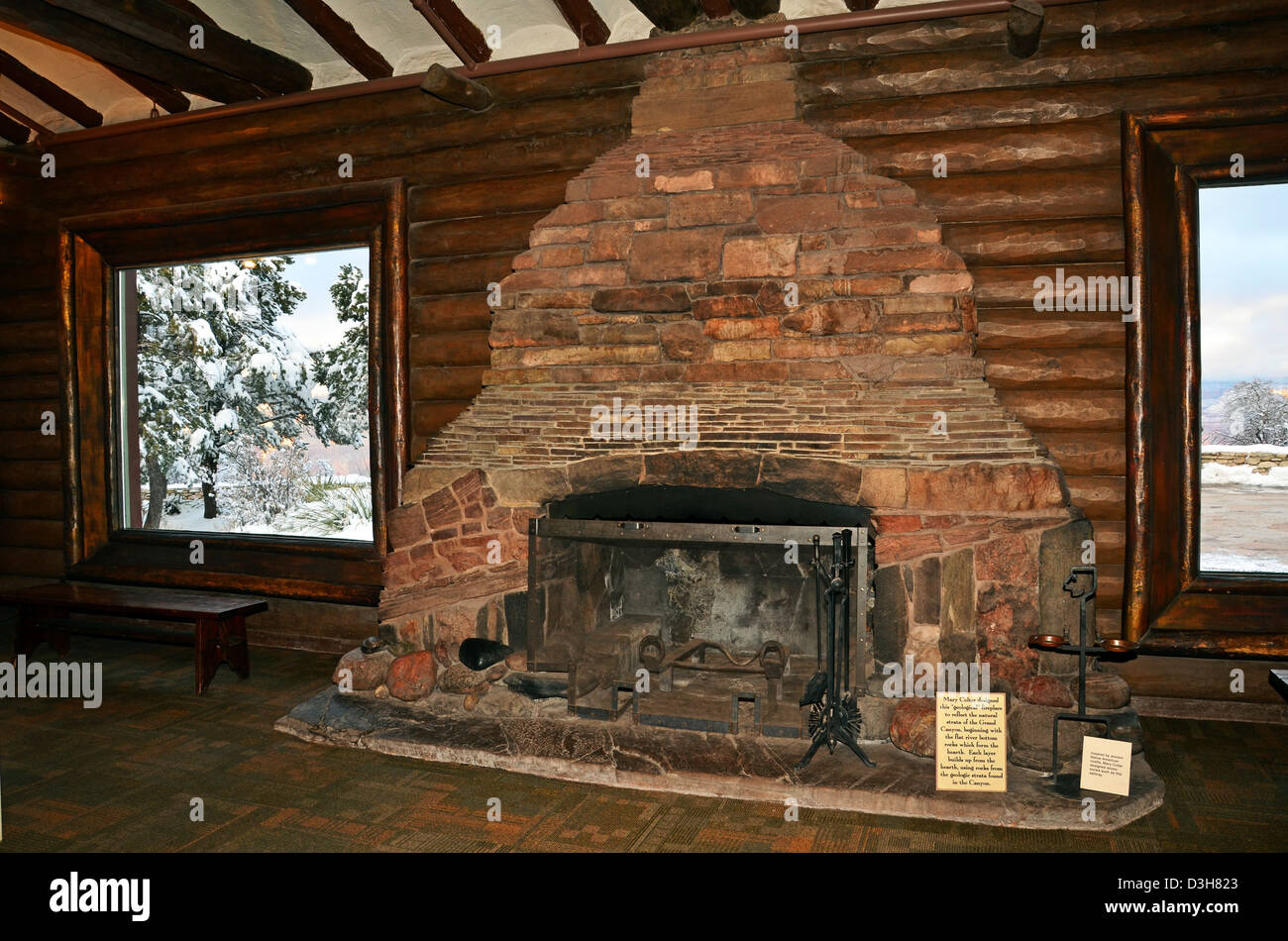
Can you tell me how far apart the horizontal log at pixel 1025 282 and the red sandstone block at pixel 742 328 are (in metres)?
1.23

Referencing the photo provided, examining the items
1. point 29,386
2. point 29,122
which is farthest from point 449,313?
point 29,122

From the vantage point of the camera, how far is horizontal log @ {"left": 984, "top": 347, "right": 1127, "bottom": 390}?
4.94m

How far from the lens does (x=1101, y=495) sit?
5.01 meters

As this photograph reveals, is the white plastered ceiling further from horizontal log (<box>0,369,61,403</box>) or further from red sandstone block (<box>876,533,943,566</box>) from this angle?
red sandstone block (<box>876,533,943,566</box>)

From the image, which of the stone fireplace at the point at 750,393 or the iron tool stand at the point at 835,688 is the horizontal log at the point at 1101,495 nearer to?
the stone fireplace at the point at 750,393

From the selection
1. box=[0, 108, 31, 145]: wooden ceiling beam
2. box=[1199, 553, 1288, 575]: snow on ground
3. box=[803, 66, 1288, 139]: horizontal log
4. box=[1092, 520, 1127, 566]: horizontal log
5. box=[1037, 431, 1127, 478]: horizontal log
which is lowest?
box=[1199, 553, 1288, 575]: snow on ground

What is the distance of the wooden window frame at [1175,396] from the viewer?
189 inches

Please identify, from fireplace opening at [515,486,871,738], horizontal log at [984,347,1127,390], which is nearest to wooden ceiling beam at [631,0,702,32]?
horizontal log at [984,347,1127,390]

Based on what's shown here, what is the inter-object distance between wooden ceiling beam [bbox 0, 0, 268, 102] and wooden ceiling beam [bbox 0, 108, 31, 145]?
183 centimetres

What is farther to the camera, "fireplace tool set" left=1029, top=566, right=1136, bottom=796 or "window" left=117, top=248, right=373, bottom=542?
"window" left=117, top=248, right=373, bottom=542

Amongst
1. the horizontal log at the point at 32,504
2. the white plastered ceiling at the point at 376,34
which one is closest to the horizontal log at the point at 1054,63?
the white plastered ceiling at the point at 376,34

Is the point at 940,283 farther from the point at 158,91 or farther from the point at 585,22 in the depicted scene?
the point at 158,91
